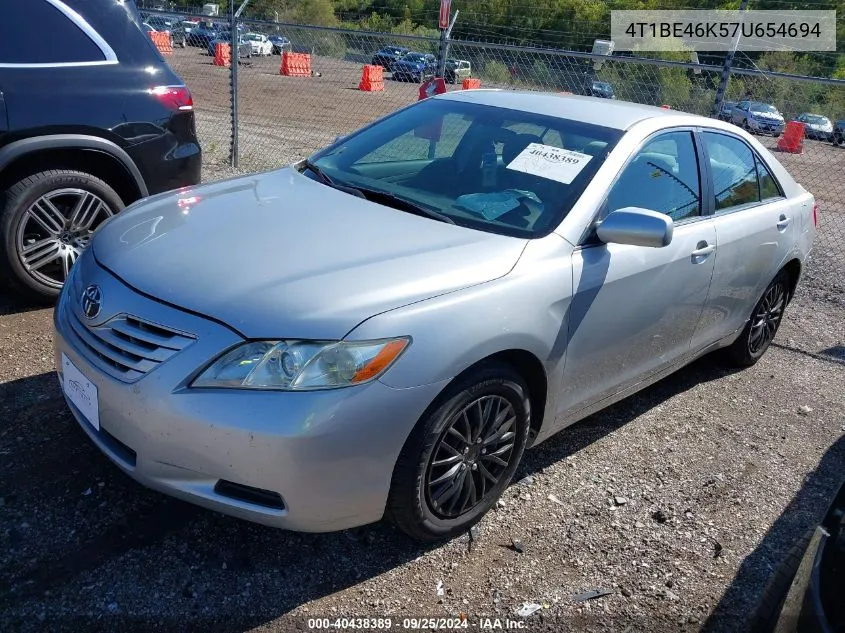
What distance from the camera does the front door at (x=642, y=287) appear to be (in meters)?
3.16

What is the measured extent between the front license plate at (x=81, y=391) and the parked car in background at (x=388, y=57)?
1167 centimetres

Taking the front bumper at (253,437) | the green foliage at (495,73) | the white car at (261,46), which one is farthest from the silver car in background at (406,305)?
the white car at (261,46)

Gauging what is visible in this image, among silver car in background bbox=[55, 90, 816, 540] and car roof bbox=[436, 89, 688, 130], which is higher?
car roof bbox=[436, 89, 688, 130]

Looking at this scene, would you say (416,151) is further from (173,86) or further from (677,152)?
(173,86)

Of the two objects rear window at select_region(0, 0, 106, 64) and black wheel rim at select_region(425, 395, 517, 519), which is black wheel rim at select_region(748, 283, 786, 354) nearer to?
black wheel rim at select_region(425, 395, 517, 519)

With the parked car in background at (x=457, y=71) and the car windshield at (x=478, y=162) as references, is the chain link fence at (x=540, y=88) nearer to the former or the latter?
the parked car in background at (x=457, y=71)

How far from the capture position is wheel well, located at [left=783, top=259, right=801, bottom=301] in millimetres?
4930

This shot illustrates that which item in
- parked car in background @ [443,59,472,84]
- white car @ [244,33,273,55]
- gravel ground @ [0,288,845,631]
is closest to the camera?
gravel ground @ [0,288,845,631]

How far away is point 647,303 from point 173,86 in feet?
10.9

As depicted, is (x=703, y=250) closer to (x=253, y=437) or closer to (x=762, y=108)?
(x=253, y=437)

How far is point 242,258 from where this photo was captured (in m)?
2.73

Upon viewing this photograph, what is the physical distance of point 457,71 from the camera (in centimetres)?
1106

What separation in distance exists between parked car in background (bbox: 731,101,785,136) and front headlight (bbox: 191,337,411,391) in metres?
10.2

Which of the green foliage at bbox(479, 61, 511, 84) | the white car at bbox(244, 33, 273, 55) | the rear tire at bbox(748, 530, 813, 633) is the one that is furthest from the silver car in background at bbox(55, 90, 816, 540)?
the white car at bbox(244, 33, 273, 55)
